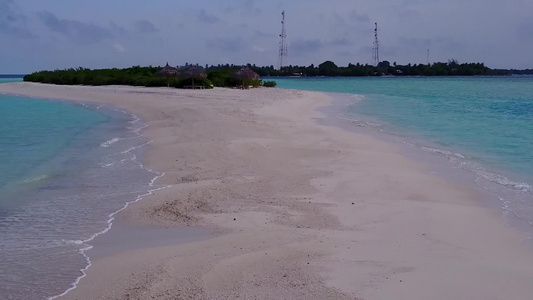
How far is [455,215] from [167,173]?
192 inches

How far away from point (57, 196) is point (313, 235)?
414 cm

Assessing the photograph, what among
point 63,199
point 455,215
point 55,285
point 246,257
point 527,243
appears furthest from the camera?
point 63,199

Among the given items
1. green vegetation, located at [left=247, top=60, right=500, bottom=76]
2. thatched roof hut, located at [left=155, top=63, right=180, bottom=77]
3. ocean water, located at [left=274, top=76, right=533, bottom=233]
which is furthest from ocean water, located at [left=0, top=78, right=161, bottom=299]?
green vegetation, located at [left=247, top=60, right=500, bottom=76]

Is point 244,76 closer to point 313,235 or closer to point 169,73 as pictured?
point 169,73

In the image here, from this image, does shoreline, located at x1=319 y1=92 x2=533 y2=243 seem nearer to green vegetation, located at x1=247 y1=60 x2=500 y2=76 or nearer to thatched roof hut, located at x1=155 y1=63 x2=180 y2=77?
thatched roof hut, located at x1=155 y1=63 x2=180 y2=77

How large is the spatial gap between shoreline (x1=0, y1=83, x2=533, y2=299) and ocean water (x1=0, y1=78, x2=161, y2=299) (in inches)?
13.4

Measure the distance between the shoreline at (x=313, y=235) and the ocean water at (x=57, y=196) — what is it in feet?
1.12

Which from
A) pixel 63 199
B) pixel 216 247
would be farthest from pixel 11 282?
pixel 63 199

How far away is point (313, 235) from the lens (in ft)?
20.1

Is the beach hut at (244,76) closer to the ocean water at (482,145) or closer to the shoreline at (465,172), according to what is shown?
the ocean water at (482,145)

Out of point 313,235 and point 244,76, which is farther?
point 244,76

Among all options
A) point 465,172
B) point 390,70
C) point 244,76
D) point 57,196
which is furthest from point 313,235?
point 390,70

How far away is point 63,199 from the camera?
317 inches

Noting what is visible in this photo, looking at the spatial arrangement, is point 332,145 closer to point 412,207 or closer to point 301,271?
point 412,207
